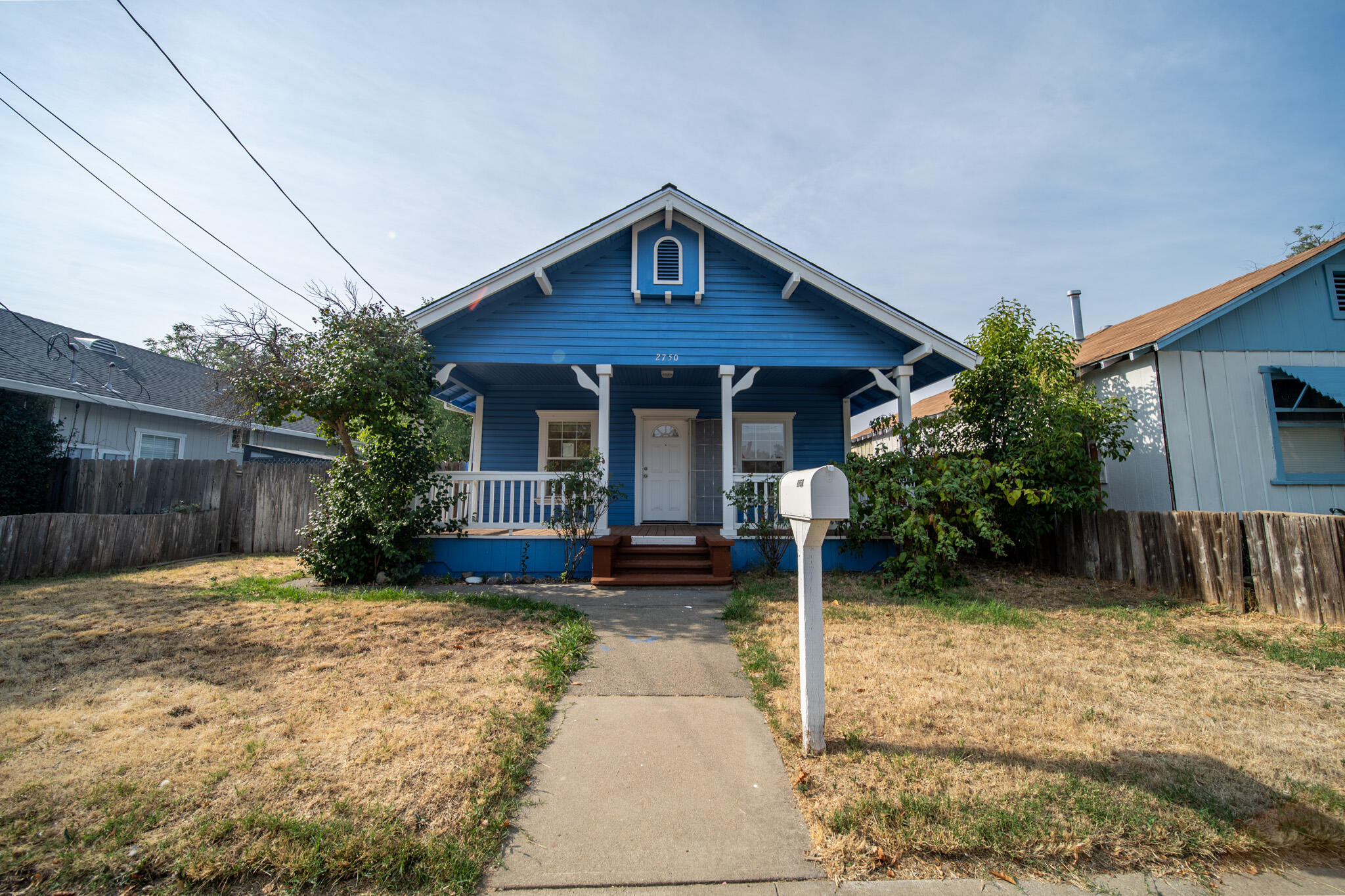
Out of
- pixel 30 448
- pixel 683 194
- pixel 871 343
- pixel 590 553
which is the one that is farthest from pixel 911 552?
pixel 30 448

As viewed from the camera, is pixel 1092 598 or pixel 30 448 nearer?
pixel 1092 598

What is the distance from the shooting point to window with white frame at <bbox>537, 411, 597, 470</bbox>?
11164 mm

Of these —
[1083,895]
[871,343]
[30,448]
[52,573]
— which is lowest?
[1083,895]

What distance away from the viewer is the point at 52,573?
7.78 m

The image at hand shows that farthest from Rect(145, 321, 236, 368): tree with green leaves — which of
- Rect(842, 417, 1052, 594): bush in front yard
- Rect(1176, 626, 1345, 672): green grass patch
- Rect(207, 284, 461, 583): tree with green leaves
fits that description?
Rect(1176, 626, 1345, 672): green grass patch

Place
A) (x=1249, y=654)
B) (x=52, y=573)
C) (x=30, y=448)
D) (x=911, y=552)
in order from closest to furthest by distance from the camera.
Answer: (x=1249, y=654)
(x=911, y=552)
(x=52, y=573)
(x=30, y=448)

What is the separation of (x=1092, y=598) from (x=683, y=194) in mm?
7797

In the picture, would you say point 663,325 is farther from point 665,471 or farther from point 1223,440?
point 1223,440

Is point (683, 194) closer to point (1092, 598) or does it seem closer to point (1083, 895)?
point (1092, 598)

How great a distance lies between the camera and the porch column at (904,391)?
28.6 feet

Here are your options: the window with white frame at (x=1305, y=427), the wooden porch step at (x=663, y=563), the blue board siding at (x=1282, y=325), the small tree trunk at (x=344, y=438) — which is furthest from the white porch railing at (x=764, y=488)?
the window with white frame at (x=1305, y=427)

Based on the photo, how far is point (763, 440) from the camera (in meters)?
11.3

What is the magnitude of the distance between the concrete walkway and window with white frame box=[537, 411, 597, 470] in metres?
7.23

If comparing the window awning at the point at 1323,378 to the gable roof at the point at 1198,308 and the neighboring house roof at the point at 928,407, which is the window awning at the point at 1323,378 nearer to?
the gable roof at the point at 1198,308
